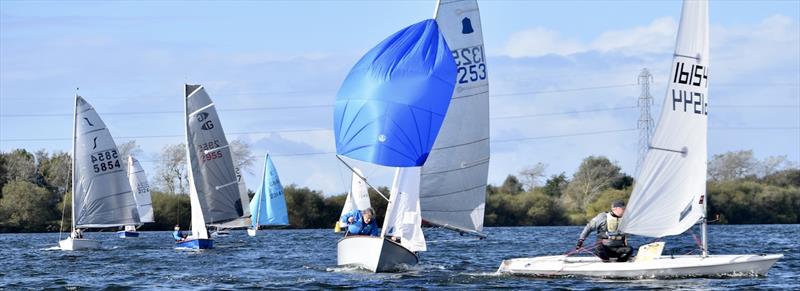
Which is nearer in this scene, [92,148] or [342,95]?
[342,95]

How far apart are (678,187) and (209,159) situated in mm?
29595

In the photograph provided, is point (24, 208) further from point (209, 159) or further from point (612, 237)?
point (612, 237)

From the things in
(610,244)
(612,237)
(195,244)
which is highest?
(195,244)

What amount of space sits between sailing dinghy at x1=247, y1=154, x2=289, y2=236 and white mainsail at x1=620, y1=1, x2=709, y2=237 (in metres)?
54.3

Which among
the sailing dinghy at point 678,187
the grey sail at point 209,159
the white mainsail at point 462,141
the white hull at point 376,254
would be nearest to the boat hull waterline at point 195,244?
the grey sail at point 209,159

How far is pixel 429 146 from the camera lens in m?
28.5

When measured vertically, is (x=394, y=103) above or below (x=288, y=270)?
above

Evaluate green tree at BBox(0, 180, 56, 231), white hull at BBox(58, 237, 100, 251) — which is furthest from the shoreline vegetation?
white hull at BBox(58, 237, 100, 251)

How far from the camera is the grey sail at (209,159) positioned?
52.0 m

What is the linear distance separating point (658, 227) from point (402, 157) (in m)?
5.39

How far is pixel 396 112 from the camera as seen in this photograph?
91.7 feet

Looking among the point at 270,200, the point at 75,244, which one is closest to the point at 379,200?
the point at 270,200

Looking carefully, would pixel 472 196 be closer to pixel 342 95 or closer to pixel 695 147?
pixel 342 95

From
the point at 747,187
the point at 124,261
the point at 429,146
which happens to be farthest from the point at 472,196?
the point at 747,187
